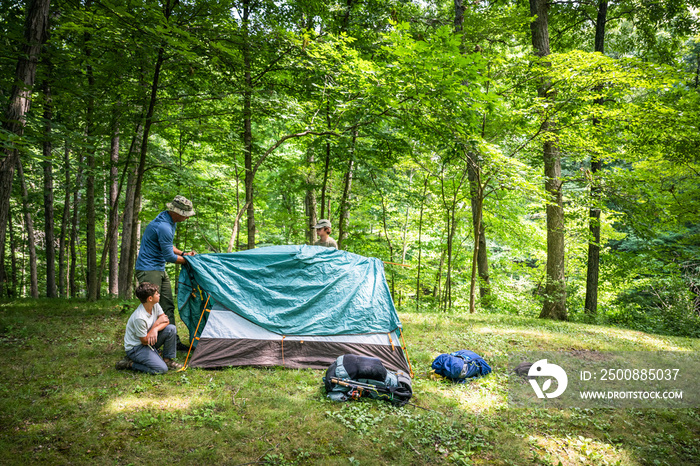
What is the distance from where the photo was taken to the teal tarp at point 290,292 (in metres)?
4.45

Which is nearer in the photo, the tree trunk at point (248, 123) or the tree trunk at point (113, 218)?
the tree trunk at point (248, 123)

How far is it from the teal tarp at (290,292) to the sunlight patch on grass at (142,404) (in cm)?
125

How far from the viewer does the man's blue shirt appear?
435cm

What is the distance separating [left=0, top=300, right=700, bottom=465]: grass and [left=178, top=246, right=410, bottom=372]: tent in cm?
26

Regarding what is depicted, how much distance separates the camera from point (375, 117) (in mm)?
7016

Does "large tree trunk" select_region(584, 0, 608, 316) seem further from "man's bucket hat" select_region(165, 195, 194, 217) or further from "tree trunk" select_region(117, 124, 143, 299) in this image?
"tree trunk" select_region(117, 124, 143, 299)

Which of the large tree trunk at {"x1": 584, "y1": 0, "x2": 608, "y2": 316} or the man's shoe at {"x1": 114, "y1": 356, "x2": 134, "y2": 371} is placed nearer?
the man's shoe at {"x1": 114, "y1": 356, "x2": 134, "y2": 371}

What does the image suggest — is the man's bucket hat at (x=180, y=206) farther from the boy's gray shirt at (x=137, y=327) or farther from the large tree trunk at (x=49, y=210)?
the large tree trunk at (x=49, y=210)

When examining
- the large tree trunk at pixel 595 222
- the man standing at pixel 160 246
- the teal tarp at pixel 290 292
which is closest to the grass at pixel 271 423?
the teal tarp at pixel 290 292

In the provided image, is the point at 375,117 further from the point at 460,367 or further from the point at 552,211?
the point at 552,211

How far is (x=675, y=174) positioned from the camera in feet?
31.8

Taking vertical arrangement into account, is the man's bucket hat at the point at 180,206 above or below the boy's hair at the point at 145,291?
above

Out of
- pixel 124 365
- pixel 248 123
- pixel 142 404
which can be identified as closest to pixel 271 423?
pixel 142 404

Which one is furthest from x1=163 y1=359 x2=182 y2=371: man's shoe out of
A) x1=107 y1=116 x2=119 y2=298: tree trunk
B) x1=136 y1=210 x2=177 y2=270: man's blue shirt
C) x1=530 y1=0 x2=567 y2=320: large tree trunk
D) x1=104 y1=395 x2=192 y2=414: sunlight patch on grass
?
x1=530 y1=0 x2=567 y2=320: large tree trunk
